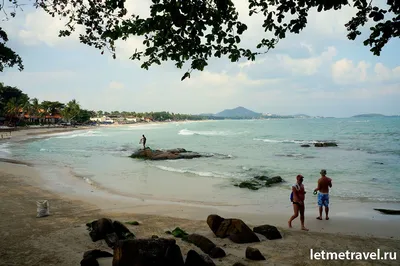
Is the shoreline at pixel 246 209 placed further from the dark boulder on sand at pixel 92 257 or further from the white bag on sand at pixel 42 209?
the dark boulder on sand at pixel 92 257

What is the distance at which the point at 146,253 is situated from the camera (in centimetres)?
479

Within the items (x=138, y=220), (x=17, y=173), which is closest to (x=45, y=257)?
(x=138, y=220)

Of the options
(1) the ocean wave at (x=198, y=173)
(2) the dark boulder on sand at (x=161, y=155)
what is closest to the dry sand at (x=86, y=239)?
(1) the ocean wave at (x=198, y=173)

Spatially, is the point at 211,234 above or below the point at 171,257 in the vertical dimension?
below

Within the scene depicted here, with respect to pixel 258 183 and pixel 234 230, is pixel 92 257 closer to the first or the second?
pixel 234 230

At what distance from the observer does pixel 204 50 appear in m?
4.72

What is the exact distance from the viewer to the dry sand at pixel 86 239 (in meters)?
6.25

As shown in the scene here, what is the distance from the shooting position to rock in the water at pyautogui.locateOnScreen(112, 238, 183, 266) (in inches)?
188

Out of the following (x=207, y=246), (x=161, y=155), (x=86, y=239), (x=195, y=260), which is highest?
(x=195, y=260)

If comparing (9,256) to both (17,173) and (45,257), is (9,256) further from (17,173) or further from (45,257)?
(17,173)

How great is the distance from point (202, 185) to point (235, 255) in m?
9.55

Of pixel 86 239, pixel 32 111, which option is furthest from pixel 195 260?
pixel 32 111

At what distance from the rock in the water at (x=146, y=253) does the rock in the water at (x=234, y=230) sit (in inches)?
104

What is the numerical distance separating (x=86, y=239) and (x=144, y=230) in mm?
1574
